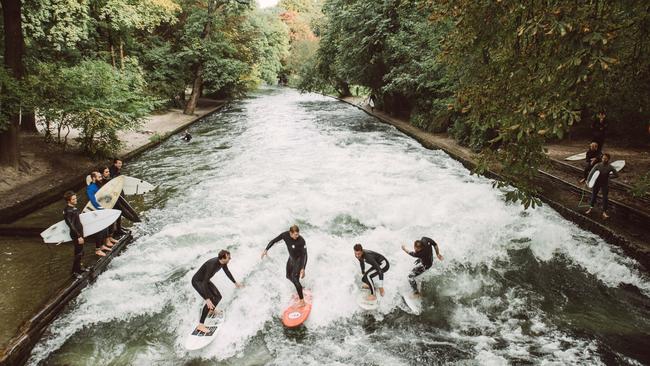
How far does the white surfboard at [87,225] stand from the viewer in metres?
7.93

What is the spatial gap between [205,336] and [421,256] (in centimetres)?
448

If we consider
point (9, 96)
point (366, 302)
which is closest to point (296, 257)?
point (366, 302)

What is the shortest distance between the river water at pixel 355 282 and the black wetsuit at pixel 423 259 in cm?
43

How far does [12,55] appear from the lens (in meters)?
11.8

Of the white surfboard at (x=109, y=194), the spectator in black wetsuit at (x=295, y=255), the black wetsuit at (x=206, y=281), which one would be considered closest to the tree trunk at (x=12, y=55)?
the white surfboard at (x=109, y=194)

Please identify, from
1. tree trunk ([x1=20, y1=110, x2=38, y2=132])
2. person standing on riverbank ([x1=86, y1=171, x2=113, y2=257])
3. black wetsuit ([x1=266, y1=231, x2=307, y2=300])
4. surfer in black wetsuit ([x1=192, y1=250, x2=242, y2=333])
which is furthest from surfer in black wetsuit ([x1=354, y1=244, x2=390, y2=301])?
tree trunk ([x1=20, y1=110, x2=38, y2=132])

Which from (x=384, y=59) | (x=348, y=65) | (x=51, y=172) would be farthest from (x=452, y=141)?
(x=51, y=172)

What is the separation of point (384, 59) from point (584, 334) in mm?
21252

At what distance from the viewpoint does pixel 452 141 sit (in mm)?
20922

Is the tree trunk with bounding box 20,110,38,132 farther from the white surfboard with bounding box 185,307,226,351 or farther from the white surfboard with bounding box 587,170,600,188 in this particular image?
the white surfboard with bounding box 587,170,600,188

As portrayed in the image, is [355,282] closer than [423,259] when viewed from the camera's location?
No

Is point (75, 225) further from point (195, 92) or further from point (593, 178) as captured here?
point (195, 92)

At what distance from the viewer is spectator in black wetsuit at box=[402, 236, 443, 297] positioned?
8094 mm

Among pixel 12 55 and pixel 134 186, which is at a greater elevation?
pixel 12 55
